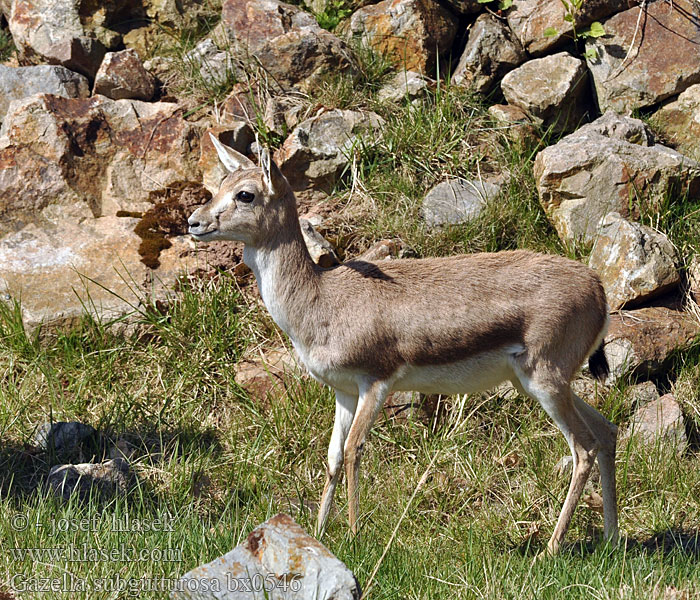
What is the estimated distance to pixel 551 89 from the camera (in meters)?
7.98

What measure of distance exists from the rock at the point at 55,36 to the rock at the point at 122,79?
289 mm

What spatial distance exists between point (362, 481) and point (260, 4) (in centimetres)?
507

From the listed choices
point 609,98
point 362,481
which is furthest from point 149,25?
point 362,481

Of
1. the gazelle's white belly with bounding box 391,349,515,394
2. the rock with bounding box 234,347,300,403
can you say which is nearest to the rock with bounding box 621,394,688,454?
the gazelle's white belly with bounding box 391,349,515,394

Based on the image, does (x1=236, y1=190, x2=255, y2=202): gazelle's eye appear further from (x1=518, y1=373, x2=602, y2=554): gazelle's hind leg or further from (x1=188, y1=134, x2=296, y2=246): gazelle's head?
(x1=518, y1=373, x2=602, y2=554): gazelle's hind leg

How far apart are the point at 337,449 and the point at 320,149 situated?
3388 millimetres

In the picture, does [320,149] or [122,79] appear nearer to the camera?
[320,149]

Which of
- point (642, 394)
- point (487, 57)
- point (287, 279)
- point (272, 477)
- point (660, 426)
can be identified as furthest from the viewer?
point (487, 57)

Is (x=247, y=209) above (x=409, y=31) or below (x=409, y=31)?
below

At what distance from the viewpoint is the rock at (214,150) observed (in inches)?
303

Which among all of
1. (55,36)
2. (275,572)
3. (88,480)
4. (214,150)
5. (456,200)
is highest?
(55,36)

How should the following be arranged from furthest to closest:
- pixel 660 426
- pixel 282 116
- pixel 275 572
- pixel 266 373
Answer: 1. pixel 282 116
2. pixel 266 373
3. pixel 660 426
4. pixel 275 572

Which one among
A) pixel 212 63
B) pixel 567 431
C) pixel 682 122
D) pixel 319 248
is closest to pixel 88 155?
pixel 212 63

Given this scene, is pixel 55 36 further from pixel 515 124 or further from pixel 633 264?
pixel 633 264
